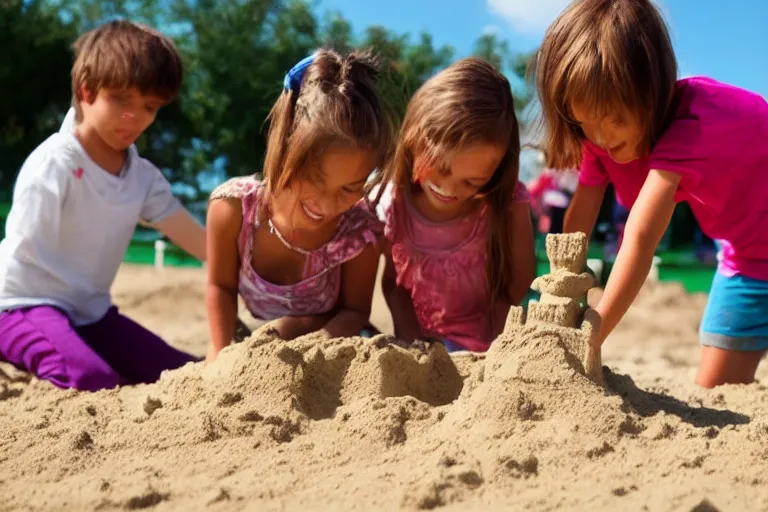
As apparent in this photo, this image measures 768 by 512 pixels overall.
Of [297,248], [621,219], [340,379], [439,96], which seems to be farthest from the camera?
[621,219]

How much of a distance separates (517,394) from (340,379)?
536mm

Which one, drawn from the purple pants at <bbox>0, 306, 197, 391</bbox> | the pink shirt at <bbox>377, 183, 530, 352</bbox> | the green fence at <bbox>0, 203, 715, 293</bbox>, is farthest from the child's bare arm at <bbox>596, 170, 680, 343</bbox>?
the green fence at <bbox>0, 203, 715, 293</bbox>

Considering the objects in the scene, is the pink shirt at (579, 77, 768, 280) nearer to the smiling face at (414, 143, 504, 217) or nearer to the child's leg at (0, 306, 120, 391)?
the smiling face at (414, 143, 504, 217)

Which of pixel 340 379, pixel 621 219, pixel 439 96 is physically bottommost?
pixel 621 219

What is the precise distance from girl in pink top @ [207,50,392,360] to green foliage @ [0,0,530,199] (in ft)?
25.7

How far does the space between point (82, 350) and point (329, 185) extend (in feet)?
3.82

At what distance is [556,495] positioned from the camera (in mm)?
1514

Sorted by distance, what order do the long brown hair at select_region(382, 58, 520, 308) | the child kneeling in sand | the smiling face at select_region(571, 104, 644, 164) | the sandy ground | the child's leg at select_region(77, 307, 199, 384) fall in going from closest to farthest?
the sandy ground, the smiling face at select_region(571, 104, 644, 164), the long brown hair at select_region(382, 58, 520, 308), the child kneeling in sand, the child's leg at select_region(77, 307, 199, 384)

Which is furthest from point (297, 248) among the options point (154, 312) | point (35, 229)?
point (154, 312)

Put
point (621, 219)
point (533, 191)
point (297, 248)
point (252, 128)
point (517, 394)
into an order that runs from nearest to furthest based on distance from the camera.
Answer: point (517, 394) → point (297, 248) → point (533, 191) → point (621, 219) → point (252, 128)

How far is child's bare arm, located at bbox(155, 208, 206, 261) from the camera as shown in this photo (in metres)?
3.46

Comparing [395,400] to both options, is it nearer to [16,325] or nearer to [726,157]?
[726,157]

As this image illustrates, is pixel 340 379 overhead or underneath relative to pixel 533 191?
overhead

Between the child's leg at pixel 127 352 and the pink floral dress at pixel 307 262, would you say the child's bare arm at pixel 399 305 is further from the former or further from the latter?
the child's leg at pixel 127 352
